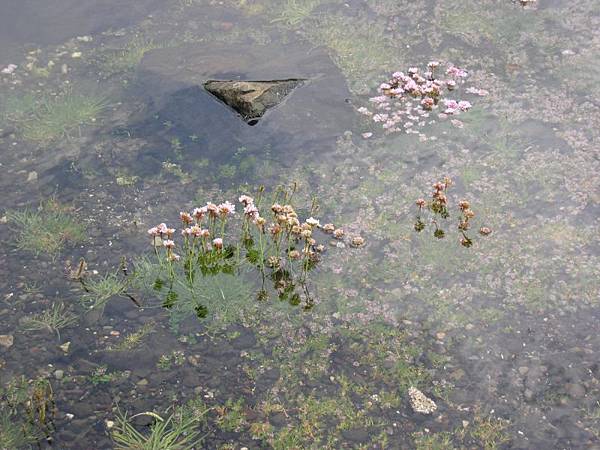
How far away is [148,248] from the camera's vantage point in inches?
285

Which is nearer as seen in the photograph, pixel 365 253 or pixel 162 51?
pixel 365 253

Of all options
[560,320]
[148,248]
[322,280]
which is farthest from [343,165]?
[560,320]

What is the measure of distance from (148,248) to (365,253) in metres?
2.32

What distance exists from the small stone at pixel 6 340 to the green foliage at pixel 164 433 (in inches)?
56.2

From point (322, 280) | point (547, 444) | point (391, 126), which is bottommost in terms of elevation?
point (547, 444)

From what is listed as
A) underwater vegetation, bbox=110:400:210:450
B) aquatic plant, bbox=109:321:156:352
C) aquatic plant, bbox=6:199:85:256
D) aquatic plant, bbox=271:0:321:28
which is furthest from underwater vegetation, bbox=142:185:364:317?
aquatic plant, bbox=271:0:321:28

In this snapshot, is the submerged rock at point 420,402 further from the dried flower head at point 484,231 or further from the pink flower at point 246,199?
the pink flower at point 246,199

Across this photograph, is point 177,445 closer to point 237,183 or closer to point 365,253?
point 365,253

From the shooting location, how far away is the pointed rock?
29.1 feet

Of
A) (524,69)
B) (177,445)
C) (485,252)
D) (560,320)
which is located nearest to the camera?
(177,445)

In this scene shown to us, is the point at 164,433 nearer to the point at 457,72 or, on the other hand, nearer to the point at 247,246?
the point at 247,246

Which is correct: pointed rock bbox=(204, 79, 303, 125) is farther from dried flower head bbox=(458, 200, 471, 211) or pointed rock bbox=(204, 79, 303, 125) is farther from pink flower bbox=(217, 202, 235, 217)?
dried flower head bbox=(458, 200, 471, 211)

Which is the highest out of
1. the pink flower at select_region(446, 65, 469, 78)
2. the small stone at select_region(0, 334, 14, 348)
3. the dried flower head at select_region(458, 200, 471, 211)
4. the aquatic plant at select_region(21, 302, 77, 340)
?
the pink flower at select_region(446, 65, 469, 78)

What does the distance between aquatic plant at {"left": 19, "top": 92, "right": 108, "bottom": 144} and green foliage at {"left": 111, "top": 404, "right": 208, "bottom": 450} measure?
447cm
